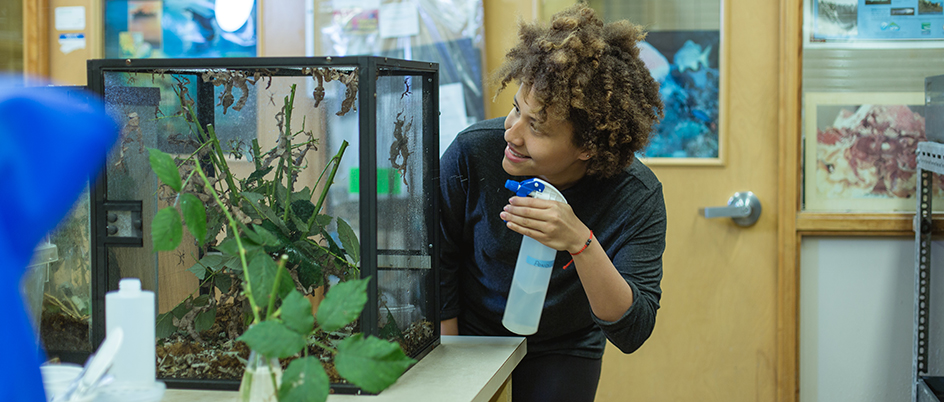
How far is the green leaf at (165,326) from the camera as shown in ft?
2.86

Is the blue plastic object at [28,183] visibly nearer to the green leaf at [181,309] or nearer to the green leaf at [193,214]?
the green leaf at [193,214]

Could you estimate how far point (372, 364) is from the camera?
1.99 feet

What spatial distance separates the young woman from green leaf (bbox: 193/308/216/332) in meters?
0.38

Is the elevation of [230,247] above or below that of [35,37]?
below

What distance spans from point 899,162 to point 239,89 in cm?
170

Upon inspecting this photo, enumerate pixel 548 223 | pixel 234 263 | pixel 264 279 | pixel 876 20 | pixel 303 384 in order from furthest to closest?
pixel 876 20
pixel 548 223
pixel 234 263
pixel 264 279
pixel 303 384

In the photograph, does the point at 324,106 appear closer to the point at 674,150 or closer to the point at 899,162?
the point at 674,150

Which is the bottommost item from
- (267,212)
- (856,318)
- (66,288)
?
(856,318)

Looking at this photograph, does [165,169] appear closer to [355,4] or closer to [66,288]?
[66,288]

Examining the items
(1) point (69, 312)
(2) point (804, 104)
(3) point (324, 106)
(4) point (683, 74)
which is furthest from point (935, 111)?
(1) point (69, 312)

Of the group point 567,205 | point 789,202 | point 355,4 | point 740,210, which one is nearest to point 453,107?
point 355,4

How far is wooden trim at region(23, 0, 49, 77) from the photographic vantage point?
216 cm

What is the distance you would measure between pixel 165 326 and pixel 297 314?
1.21ft

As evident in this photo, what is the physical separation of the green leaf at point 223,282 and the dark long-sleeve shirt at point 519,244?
0.45 m
